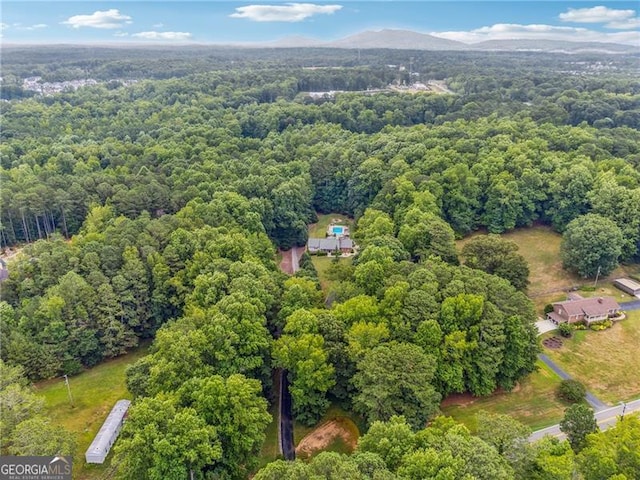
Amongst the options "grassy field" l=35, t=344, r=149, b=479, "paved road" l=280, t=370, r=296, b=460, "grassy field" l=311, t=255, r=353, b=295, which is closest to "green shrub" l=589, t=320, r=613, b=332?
"grassy field" l=311, t=255, r=353, b=295

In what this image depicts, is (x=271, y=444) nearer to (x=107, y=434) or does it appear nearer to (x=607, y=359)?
(x=107, y=434)

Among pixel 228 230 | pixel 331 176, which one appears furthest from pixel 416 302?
pixel 331 176

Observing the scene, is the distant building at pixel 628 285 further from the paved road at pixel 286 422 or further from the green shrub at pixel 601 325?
the paved road at pixel 286 422

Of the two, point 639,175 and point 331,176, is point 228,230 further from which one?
point 639,175

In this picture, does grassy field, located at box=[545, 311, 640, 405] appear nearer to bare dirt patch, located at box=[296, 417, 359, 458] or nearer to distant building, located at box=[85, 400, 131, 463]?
bare dirt patch, located at box=[296, 417, 359, 458]

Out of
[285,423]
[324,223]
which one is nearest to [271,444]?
[285,423]
